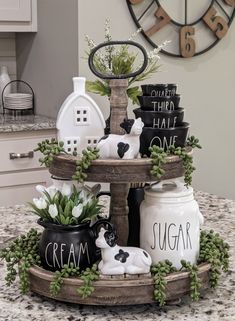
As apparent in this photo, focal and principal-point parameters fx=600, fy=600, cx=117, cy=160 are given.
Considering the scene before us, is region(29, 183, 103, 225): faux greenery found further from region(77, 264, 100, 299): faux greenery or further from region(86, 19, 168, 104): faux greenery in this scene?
region(86, 19, 168, 104): faux greenery

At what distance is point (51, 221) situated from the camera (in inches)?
43.5

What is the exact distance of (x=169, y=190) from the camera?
113 cm

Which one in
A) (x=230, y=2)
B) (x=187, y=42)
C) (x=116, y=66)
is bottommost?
(x=116, y=66)

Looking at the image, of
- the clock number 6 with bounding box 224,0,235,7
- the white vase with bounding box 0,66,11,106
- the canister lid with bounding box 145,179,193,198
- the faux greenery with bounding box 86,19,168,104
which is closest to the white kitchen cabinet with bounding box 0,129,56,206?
the white vase with bounding box 0,66,11,106

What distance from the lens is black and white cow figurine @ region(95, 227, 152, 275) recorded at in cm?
106

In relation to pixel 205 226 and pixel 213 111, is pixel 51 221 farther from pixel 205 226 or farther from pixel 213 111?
pixel 213 111

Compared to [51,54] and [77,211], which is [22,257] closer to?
[77,211]

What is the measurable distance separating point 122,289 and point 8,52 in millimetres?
3054

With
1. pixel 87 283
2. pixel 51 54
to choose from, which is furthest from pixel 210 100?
pixel 87 283

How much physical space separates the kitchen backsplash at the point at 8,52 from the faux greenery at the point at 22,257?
279 cm

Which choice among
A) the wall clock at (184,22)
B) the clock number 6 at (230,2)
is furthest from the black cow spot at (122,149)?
the clock number 6 at (230,2)

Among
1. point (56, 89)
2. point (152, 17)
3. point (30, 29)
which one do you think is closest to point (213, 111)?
point (152, 17)

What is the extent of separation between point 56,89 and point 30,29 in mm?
424

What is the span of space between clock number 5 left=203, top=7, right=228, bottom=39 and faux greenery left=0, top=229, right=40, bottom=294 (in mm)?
2535
